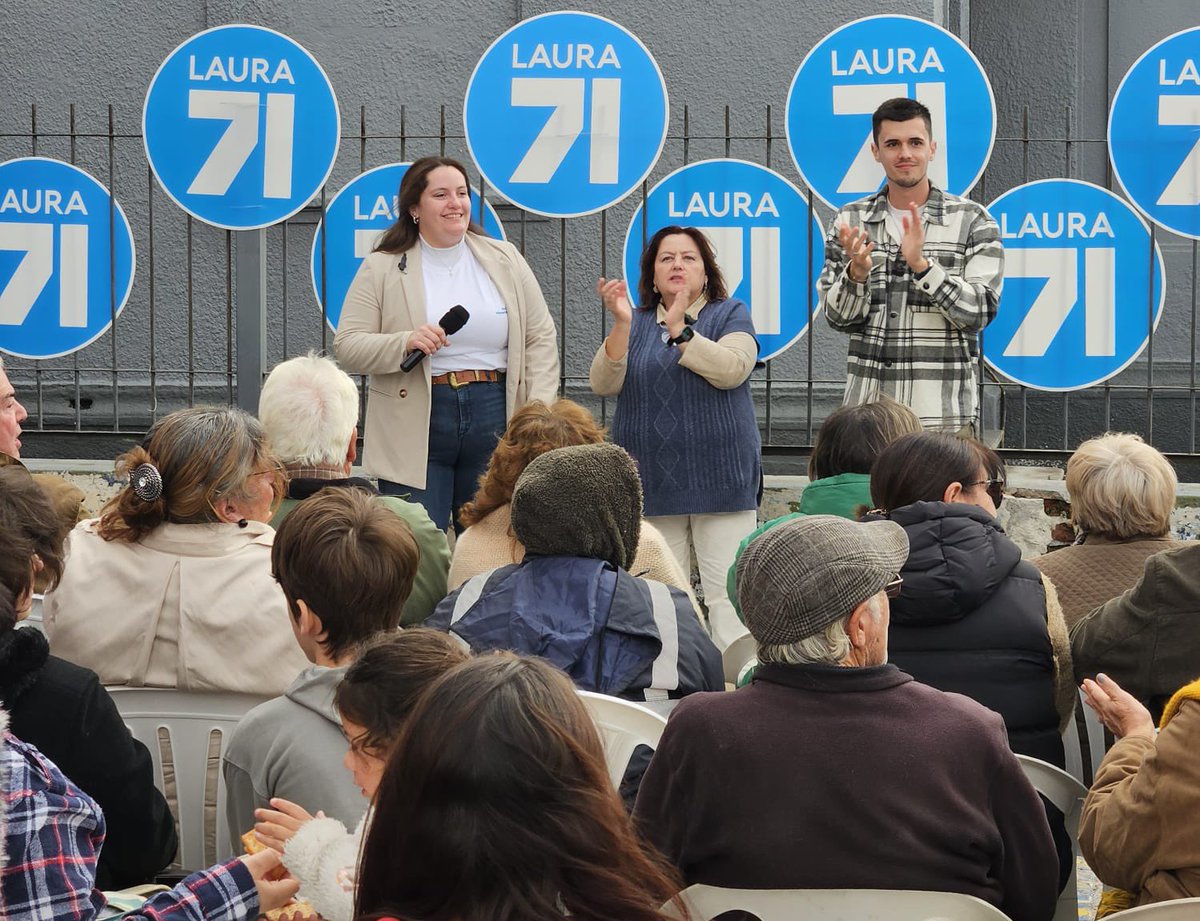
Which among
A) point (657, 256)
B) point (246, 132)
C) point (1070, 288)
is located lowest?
point (1070, 288)

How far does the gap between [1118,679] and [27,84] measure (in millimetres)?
6658

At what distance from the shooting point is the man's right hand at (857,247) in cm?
528

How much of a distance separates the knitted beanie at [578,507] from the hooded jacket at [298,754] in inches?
23.7

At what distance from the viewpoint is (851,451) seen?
411 centimetres

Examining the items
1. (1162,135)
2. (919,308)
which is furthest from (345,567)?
(1162,135)

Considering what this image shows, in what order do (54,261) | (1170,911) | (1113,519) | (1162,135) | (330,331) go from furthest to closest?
(330,331) < (54,261) < (1162,135) < (1113,519) < (1170,911)

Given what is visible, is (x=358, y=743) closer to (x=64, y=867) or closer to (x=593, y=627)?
(x=64, y=867)

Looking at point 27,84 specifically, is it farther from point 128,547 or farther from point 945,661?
point 945,661

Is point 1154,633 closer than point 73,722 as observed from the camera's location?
No

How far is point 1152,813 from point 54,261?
16.3ft

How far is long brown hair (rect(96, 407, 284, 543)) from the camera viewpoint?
328 cm

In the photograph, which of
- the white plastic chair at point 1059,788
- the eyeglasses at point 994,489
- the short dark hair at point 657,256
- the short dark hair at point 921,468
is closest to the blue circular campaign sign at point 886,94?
the short dark hair at point 657,256

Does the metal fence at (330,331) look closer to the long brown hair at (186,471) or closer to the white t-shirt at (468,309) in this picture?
the white t-shirt at (468,309)

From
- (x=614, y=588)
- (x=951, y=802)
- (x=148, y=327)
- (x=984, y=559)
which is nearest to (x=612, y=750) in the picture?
(x=614, y=588)
